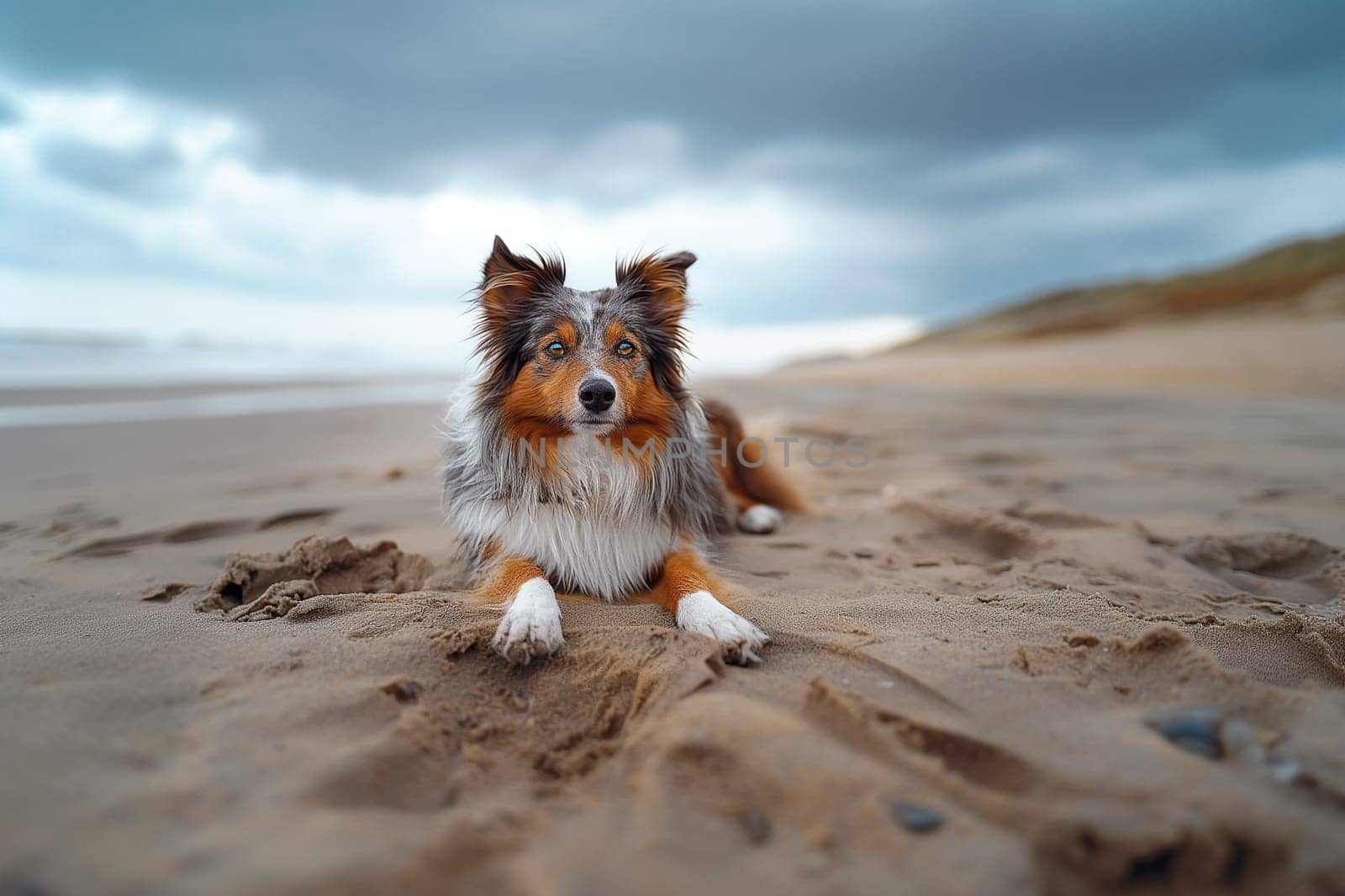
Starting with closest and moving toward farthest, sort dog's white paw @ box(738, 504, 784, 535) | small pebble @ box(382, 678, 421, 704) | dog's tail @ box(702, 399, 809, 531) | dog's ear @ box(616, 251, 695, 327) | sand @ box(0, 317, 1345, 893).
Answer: sand @ box(0, 317, 1345, 893), small pebble @ box(382, 678, 421, 704), dog's ear @ box(616, 251, 695, 327), dog's white paw @ box(738, 504, 784, 535), dog's tail @ box(702, 399, 809, 531)

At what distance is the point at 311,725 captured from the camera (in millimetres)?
1751

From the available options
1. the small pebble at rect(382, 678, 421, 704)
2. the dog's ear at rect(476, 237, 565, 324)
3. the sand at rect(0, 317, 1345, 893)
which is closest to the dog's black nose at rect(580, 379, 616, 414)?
the dog's ear at rect(476, 237, 565, 324)

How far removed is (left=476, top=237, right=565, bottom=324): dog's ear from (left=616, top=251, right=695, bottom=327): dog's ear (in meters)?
0.44

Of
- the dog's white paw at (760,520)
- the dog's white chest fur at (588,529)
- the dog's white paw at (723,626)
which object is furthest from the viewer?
the dog's white paw at (760,520)

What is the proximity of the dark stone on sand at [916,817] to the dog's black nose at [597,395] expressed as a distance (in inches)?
78.9

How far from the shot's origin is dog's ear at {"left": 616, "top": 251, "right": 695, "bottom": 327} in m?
3.65

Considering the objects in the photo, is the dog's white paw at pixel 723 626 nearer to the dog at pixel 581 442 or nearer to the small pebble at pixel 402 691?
the dog at pixel 581 442

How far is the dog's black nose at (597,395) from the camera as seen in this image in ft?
10.1

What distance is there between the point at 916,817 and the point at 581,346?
2.37 m

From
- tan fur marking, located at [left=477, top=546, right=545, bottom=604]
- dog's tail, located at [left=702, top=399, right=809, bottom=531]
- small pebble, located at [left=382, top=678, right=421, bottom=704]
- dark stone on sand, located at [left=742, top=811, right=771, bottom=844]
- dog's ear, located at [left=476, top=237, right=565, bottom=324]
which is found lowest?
dark stone on sand, located at [left=742, top=811, right=771, bottom=844]

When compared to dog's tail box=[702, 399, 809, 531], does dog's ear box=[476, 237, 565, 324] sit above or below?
above

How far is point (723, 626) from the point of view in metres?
2.36

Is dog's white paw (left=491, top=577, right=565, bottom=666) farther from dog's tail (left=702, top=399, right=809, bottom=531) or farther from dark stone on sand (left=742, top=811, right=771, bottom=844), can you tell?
dog's tail (left=702, top=399, right=809, bottom=531)

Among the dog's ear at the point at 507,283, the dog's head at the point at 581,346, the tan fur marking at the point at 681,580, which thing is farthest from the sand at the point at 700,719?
the dog's ear at the point at 507,283
